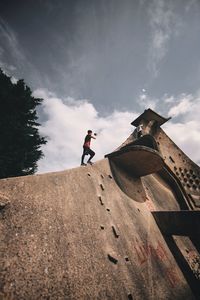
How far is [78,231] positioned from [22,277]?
1.26m

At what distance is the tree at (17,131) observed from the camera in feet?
32.3

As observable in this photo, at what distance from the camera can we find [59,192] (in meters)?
3.63

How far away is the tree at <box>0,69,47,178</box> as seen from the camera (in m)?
9.84

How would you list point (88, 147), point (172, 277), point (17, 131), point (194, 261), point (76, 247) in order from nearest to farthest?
point (76, 247)
point (172, 277)
point (194, 261)
point (88, 147)
point (17, 131)

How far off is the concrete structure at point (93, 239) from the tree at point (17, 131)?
238 inches

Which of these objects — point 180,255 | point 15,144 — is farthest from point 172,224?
point 15,144

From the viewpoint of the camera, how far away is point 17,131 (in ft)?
34.9

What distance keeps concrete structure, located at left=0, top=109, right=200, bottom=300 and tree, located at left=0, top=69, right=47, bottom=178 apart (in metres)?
6.05

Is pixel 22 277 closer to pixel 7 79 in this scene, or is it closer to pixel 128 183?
pixel 128 183

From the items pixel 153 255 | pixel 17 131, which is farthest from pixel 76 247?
pixel 17 131

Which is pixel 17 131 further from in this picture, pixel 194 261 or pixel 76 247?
pixel 194 261

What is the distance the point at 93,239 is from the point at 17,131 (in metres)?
9.30

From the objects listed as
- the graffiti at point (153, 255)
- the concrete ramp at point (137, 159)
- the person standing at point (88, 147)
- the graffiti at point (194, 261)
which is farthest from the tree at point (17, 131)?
the graffiti at point (194, 261)

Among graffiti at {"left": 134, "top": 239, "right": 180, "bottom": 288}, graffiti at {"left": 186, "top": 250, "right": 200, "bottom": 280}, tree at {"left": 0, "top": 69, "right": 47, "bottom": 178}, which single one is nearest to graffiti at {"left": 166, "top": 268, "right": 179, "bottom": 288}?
graffiti at {"left": 134, "top": 239, "right": 180, "bottom": 288}
